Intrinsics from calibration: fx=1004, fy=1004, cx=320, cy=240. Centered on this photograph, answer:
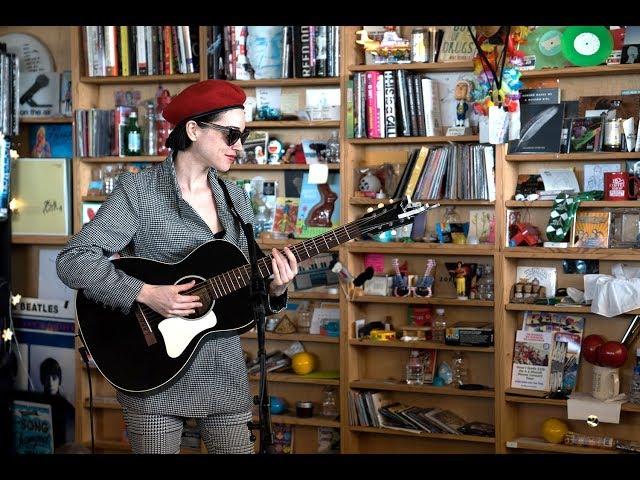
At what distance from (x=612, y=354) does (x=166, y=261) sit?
2.19 meters

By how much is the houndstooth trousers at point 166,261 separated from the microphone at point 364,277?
1497 mm

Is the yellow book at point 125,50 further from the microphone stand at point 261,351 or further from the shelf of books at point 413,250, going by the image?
the microphone stand at point 261,351

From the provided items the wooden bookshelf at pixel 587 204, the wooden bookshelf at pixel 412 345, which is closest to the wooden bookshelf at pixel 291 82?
the wooden bookshelf at pixel 587 204

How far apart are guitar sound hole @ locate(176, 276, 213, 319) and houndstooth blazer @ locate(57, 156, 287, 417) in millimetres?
80

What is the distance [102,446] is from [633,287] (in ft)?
9.63

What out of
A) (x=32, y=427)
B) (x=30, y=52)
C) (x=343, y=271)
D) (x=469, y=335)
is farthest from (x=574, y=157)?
(x=32, y=427)

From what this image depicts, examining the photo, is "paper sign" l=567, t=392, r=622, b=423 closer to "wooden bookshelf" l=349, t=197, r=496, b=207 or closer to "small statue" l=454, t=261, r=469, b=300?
"small statue" l=454, t=261, r=469, b=300

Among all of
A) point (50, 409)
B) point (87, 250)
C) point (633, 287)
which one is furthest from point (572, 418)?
point (50, 409)

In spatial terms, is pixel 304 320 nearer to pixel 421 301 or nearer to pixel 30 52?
pixel 421 301

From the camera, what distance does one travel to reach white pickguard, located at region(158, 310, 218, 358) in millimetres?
3000

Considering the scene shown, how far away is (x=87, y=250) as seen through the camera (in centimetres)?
296

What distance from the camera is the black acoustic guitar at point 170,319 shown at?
3000 mm

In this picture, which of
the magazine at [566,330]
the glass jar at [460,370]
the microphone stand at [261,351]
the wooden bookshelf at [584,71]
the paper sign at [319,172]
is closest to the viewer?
the microphone stand at [261,351]

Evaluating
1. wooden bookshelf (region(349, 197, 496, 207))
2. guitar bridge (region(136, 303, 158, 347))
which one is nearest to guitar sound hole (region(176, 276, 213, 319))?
guitar bridge (region(136, 303, 158, 347))
